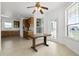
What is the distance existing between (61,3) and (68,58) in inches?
50.2

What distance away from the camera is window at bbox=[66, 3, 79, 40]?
2.30m

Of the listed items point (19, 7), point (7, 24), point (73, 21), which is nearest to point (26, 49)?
point (7, 24)

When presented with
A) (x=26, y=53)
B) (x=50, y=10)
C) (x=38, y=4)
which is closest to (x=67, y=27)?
(x=50, y=10)

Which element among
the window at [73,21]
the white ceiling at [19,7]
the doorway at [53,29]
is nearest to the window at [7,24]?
the white ceiling at [19,7]

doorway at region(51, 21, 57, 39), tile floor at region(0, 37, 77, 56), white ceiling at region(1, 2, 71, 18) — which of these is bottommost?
tile floor at region(0, 37, 77, 56)

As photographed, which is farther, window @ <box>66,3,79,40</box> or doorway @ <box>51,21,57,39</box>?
doorway @ <box>51,21,57,39</box>

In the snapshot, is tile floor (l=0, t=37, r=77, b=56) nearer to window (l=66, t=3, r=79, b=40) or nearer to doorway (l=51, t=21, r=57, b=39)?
doorway (l=51, t=21, r=57, b=39)

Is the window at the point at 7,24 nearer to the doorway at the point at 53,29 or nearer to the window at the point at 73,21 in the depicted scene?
the doorway at the point at 53,29

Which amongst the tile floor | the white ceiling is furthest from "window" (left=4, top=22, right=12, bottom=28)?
the tile floor

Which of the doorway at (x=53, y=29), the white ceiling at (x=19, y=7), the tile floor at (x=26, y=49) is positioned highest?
the white ceiling at (x=19, y=7)

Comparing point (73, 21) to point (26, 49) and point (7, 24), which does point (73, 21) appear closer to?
point (26, 49)

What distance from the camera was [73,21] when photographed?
7.78 ft

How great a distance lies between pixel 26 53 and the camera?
2.33m

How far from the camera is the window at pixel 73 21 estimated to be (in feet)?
7.55
